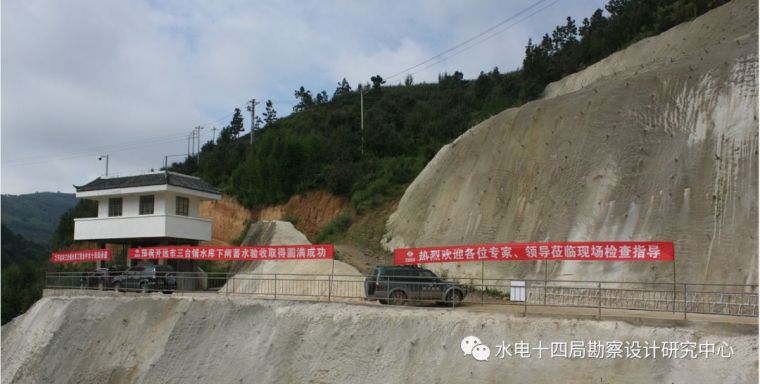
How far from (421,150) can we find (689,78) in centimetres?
2536

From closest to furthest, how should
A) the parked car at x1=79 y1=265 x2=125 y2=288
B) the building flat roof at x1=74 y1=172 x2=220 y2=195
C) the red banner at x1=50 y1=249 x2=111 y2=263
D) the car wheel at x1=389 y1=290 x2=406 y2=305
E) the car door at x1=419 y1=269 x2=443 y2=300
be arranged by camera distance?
the car door at x1=419 y1=269 x2=443 y2=300
the car wheel at x1=389 y1=290 x2=406 y2=305
the parked car at x1=79 y1=265 x2=125 y2=288
the red banner at x1=50 y1=249 x2=111 y2=263
the building flat roof at x1=74 y1=172 x2=220 y2=195

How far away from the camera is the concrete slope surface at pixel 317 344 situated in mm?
14570

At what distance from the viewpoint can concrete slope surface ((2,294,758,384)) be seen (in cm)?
1457

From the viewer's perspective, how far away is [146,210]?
1427 inches

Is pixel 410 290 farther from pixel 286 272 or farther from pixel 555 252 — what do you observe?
pixel 286 272

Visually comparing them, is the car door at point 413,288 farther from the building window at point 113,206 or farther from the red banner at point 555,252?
the building window at point 113,206

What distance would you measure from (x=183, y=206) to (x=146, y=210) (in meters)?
2.00

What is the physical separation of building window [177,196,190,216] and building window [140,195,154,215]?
145 cm

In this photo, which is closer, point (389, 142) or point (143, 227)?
point (143, 227)

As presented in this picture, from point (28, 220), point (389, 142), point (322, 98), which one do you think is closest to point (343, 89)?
point (322, 98)

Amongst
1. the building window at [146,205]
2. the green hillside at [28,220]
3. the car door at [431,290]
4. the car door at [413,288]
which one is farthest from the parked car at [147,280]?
the green hillside at [28,220]

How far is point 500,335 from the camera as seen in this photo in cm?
1689

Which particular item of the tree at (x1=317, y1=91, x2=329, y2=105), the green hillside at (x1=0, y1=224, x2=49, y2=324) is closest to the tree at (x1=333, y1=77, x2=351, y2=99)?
the tree at (x1=317, y1=91, x2=329, y2=105)

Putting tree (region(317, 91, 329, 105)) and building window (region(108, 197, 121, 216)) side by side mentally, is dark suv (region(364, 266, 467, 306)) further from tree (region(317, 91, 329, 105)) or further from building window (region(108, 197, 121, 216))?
tree (region(317, 91, 329, 105))
